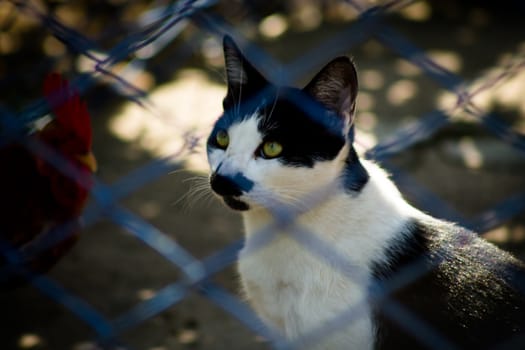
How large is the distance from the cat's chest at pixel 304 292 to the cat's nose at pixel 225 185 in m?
0.28

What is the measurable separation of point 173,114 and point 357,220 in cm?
218

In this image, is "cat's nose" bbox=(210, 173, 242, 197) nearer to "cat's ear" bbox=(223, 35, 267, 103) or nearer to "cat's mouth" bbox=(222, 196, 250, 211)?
"cat's mouth" bbox=(222, 196, 250, 211)

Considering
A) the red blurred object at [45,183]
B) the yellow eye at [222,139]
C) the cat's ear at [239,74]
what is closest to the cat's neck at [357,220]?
the yellow eye at [222,139]

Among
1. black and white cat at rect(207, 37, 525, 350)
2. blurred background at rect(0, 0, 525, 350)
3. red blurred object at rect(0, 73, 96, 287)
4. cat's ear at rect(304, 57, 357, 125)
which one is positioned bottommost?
blurred background at rect(0, 0, 525, 350)

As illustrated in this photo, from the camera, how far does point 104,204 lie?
1408 mm

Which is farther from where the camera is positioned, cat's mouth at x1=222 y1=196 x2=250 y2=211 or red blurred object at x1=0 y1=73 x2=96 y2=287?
red blurred object at x1=0 y1=73 x2=96 y2=287

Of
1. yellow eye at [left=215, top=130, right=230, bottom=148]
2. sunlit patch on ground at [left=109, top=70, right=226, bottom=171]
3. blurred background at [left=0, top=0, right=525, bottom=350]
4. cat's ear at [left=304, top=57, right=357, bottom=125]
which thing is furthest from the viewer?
sunlit patch on ground at [left=109, top=70, right=226, bottom=171]

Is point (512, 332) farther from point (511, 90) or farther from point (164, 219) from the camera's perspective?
point (511, 90)

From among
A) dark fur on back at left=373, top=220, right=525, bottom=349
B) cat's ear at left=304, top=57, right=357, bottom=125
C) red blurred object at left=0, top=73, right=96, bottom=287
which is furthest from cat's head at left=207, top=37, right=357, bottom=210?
red blurred object at left=0, top=73, right=96, bottom=287

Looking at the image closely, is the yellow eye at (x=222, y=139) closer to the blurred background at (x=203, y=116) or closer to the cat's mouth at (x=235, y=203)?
the blurred background at (x=203, y=116)

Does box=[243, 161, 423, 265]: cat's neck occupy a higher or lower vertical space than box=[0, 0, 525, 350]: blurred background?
higher

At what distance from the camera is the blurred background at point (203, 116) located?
2.53 meters

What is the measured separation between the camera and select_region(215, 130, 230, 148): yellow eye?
193 centimetres

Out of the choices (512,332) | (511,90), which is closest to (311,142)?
(512,332)
